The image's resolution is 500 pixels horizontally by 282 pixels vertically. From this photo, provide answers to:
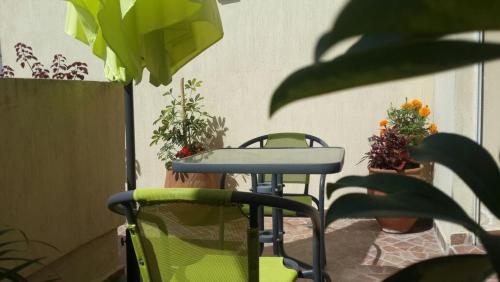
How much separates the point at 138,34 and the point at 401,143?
281cm

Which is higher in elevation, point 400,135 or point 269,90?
point 269,90

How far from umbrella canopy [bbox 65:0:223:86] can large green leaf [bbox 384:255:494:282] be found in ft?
5.90

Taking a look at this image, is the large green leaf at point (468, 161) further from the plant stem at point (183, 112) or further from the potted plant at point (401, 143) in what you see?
the plant stem at point (183, 112)

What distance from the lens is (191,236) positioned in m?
1.40

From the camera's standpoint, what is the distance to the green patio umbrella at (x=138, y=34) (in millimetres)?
2072

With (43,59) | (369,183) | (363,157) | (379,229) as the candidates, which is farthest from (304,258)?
(43,59)

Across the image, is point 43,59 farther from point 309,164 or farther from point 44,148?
point 309,164

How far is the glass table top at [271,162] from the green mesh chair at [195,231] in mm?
781

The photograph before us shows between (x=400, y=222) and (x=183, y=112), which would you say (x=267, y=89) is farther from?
(x=400, y=222)

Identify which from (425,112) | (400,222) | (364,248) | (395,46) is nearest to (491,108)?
(425,112)

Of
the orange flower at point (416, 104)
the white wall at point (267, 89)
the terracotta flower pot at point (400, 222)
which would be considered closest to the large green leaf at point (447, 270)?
the terracotta flower pot at point (400, 222)

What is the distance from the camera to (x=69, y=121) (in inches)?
109

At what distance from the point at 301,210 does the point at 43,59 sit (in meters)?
5.81

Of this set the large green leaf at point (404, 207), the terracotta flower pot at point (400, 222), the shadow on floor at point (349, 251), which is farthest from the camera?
the terracotta flower pot at point (400, 222)
